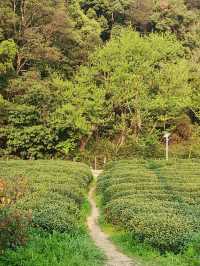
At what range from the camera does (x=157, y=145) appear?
163 ft

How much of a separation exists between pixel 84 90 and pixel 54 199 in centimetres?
3009

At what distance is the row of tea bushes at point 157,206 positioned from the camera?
47.3 ft

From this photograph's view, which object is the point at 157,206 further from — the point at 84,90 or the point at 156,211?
the point at 84,90

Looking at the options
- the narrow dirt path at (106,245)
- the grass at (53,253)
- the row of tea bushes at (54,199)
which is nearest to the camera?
the grass at (53,253)

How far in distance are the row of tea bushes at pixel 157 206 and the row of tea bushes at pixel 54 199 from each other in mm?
1608

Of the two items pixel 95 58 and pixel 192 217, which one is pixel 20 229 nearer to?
pixel 192 217

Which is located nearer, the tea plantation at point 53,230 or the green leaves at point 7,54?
the tea plantation at point 53,230

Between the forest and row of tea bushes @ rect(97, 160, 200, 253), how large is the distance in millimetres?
17683

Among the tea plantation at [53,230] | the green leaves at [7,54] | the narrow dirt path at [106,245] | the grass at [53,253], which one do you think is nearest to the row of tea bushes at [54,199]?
the tea plantation at [53,230]

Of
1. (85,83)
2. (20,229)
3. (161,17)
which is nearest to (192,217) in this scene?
(20,229)

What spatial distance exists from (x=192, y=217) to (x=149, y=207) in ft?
5.83

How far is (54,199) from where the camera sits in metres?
18.9

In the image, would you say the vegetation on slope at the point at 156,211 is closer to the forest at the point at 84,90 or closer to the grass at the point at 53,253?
the grass at the point at 53,253

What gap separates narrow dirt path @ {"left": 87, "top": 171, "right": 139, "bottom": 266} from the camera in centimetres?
1273
